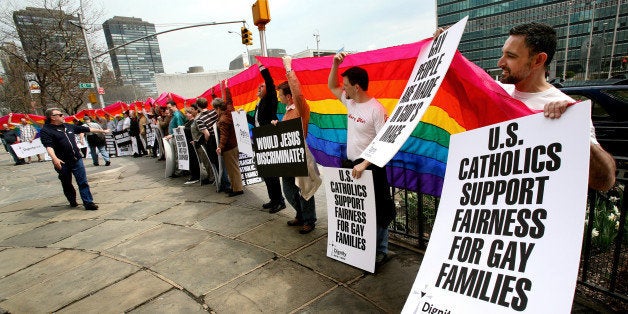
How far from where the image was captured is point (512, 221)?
4.77 feet

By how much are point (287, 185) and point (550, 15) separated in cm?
9824

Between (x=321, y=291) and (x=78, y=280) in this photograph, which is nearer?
(x=321, y=291)

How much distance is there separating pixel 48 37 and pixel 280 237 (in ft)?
101

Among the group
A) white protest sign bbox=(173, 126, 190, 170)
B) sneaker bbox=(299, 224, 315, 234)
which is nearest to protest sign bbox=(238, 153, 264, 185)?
white protest sign bbox=(173, 126, 190, 170)

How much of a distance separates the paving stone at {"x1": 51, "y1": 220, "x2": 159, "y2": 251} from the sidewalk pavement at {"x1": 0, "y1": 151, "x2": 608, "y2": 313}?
18 millimetres

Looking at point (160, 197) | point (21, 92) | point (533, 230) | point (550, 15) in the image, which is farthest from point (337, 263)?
point (550, 15)

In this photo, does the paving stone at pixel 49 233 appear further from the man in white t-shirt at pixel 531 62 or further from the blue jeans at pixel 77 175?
the man in white t-shirt at pixel 531 62

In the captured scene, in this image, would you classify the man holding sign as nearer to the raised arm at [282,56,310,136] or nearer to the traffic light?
the raised arm at [282,56,310,136]

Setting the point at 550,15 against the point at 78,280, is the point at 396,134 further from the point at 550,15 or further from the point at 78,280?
the point at 550,15

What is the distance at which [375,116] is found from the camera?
2.91 metres

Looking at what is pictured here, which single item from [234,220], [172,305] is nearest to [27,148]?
[234,220]

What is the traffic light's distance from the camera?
48.6 feet

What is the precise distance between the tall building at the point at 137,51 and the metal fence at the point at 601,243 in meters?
78.8

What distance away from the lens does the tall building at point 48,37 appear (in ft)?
82.0
